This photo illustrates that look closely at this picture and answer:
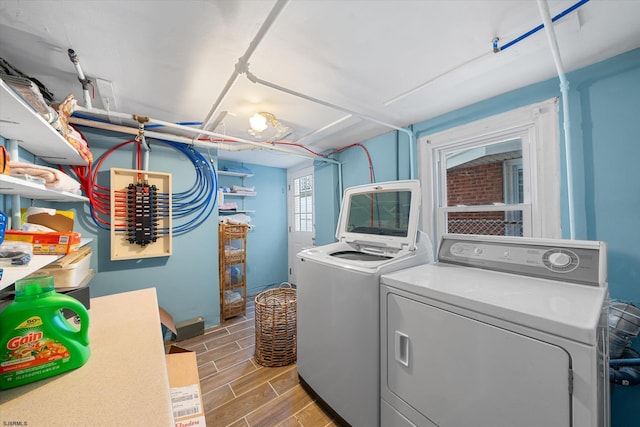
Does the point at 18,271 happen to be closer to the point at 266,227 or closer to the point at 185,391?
the point at 185,391

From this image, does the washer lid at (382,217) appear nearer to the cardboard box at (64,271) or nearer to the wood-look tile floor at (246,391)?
the wood-look tile floor at (246,391)

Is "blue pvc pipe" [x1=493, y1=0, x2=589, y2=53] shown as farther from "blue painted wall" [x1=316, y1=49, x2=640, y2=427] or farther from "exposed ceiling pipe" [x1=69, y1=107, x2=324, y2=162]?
"exposed ceiling pipe" [x1=69, y1=107, x2=324, y2=162]

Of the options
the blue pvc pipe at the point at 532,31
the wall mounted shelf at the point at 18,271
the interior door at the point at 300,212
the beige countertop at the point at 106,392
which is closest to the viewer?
the beige countertop at the point at 106,392

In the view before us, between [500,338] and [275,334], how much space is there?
177 centimetres

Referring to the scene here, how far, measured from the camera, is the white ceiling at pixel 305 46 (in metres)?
1.04

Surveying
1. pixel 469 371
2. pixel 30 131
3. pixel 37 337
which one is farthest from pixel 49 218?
pixel 469 371

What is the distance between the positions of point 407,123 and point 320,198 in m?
1.64

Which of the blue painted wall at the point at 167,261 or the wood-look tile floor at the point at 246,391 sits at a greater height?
the blue painted wall at the point at 167,261

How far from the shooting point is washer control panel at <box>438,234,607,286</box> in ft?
3.25

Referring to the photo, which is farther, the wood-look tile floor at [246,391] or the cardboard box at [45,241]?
the wood-look tile floor at [246,391]

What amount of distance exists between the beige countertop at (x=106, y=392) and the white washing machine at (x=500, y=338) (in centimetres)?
95

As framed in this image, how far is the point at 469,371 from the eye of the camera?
88cm

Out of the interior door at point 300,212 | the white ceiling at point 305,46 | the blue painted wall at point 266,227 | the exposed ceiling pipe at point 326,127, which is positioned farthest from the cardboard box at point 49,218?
the interior door at point 300,212

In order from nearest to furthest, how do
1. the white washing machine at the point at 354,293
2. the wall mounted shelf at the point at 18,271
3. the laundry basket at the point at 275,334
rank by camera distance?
the wall mounted shelf at the point at 18,271 < the white washing machine at the point at 354,293 < the laundry basket at the point at 275,334
